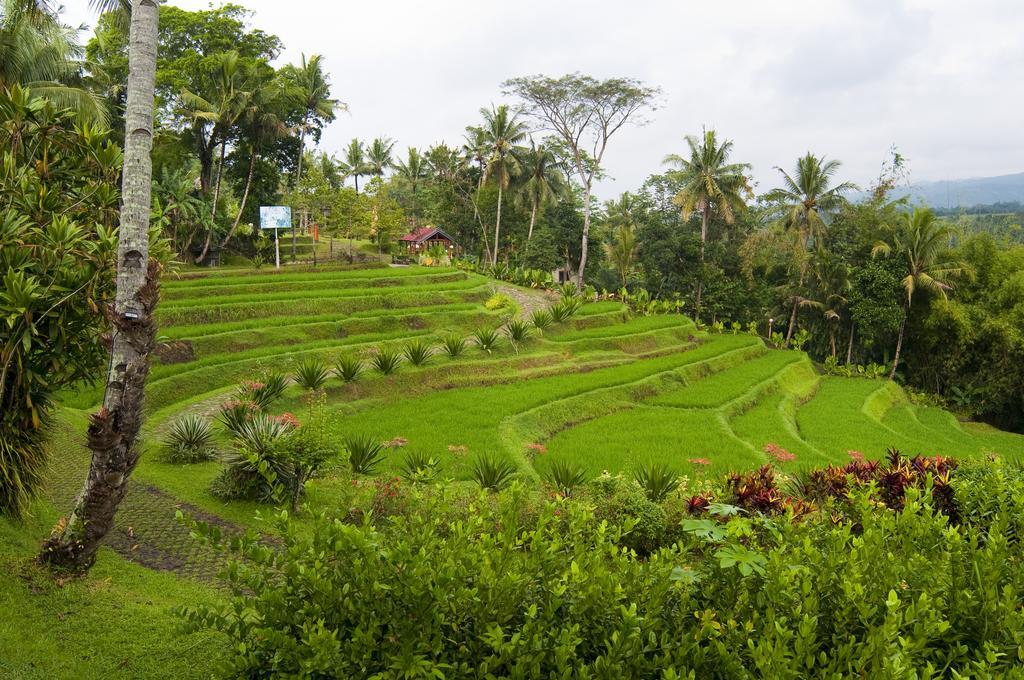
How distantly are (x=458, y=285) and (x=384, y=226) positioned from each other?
10014mm

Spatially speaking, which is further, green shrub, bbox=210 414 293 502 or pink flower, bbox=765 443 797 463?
pink flower, bbox=765 443 797 463

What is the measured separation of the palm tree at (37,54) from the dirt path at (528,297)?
15.9 metres

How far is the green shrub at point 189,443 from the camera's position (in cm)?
1034

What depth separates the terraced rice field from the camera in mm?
12961

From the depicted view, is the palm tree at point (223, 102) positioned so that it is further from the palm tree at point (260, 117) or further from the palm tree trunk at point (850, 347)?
the palm tree trunk at point (850, 347)

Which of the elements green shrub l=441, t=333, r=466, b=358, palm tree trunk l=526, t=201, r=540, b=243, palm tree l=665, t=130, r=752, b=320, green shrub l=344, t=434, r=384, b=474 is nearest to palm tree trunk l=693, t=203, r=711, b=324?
palm tree l=665, t=130, r=752, b=320

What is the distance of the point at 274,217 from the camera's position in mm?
25531

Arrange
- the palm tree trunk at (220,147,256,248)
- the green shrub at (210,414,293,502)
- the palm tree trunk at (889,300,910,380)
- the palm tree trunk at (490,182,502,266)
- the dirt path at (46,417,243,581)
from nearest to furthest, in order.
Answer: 1. the dirt path at (46,417,243,581)
2. the green shrub at (210,414,293,502)
3. the palm tree trunk at (889,300,910,380)
4. the palm tree trunk at (220,147,256,248)
5. the palm tree trunk at (490,182,502,266)

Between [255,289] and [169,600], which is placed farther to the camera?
[255,289]

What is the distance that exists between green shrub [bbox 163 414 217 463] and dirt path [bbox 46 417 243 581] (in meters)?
1.19

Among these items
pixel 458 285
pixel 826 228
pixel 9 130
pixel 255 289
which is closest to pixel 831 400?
pixel 826 228

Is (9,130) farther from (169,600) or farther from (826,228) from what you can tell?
(826,228)

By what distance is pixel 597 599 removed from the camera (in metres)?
3.32

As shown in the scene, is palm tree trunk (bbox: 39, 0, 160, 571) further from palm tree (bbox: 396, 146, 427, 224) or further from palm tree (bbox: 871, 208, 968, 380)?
palm tree (bbox: 396, 146, 427, 224)
